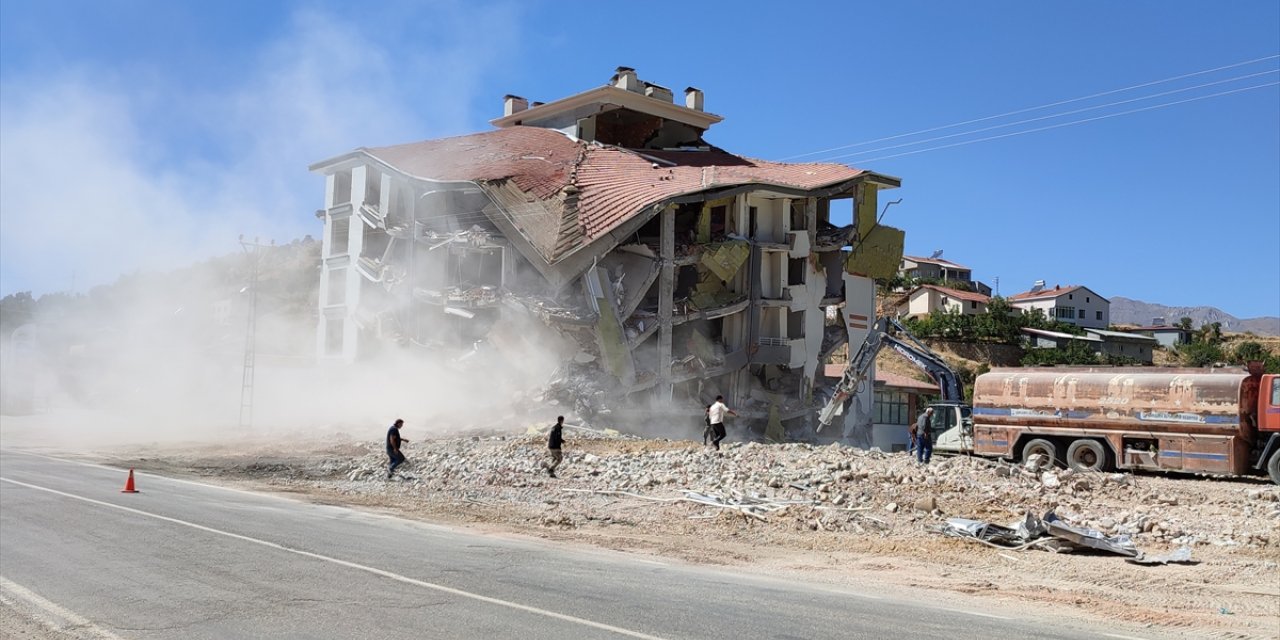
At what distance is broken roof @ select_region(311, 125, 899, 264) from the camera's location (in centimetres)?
3406

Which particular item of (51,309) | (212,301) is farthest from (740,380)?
(51,309)

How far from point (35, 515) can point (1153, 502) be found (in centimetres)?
1935

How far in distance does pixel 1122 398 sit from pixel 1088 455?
1.79 m

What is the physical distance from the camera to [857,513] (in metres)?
A: 16.2

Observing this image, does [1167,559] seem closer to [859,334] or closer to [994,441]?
[994,441]

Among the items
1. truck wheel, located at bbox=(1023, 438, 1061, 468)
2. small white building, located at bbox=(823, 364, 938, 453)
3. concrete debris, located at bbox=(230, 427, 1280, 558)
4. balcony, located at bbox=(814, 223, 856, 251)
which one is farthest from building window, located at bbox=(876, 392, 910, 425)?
concrete debris, located at bbox=(230, 427, 1280, 558)

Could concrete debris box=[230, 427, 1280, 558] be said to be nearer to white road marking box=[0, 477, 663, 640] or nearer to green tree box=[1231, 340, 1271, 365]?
white road marking box=[0, 477, 663, 640]

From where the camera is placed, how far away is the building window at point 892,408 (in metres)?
49.8

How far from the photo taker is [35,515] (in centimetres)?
1401

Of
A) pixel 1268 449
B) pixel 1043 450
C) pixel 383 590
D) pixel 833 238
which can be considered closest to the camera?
pixel 383 590

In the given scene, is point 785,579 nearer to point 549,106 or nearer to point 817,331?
point 817,331

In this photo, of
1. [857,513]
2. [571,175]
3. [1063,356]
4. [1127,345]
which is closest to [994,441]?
[857,513]

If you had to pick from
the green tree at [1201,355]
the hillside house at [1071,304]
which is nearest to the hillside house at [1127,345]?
the green tree at [1201,355]

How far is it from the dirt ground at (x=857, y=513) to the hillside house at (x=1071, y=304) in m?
92.3
